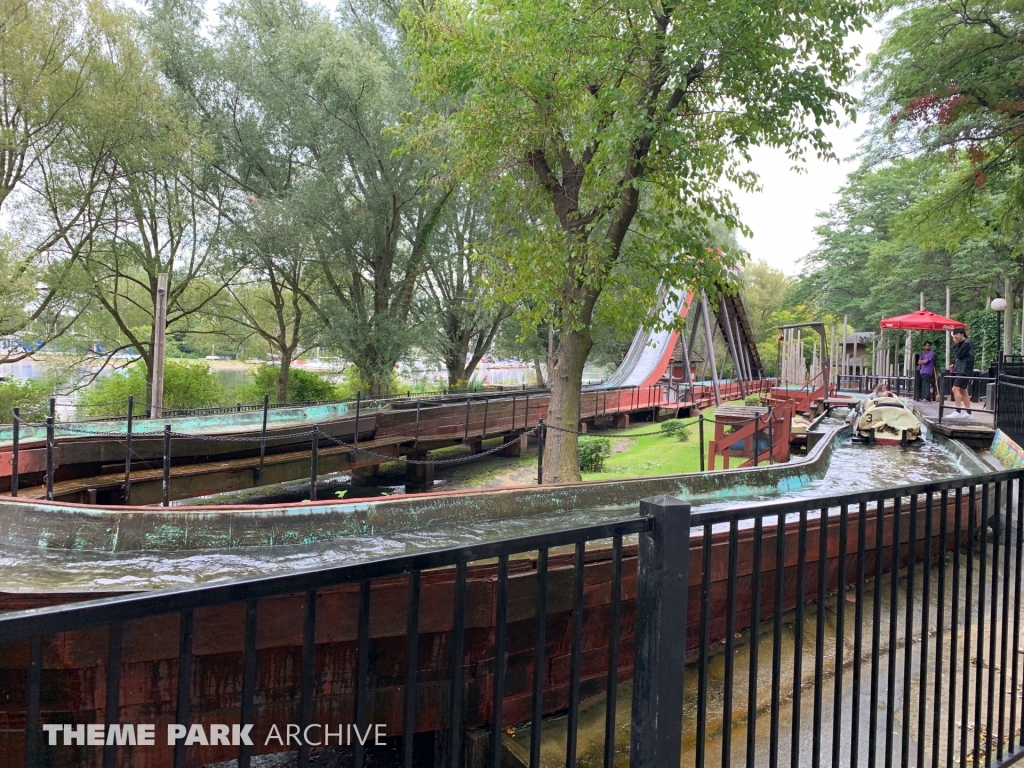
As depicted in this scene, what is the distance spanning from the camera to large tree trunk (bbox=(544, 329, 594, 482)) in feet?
29.1

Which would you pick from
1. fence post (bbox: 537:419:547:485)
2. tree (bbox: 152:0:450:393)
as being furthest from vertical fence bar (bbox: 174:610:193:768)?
tree (bbox: 152:0:450:393)

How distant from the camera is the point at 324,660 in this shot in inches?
145

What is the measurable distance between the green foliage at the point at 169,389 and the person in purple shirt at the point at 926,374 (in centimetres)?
2058

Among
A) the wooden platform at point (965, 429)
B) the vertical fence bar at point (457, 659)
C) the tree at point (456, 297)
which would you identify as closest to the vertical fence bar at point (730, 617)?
the vertical fence bar at point (457, 659)

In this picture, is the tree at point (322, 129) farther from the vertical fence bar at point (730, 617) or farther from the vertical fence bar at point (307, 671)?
the vertical fence bar at point (307, 671)

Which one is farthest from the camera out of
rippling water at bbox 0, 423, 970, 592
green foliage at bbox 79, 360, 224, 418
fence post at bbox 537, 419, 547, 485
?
green foliage at bbox 79, 360, 224, 418

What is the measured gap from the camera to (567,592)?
13.6 ft

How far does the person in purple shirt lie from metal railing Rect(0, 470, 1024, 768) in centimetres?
1189

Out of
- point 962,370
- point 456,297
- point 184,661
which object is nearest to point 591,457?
point 962,370

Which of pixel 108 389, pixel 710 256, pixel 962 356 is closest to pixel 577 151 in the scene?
pixel 710 256

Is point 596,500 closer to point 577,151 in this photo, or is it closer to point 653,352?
point 577,151

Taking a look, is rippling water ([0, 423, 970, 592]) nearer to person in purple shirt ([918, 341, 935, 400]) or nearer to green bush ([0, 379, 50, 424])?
person in purple shirt ([918, 341, 935, 400])

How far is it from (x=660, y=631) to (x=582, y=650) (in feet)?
7.24

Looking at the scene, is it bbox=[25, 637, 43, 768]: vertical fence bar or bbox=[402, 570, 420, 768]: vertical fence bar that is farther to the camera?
bbox=[402, 570, 420, 768]: vertical fence bar
